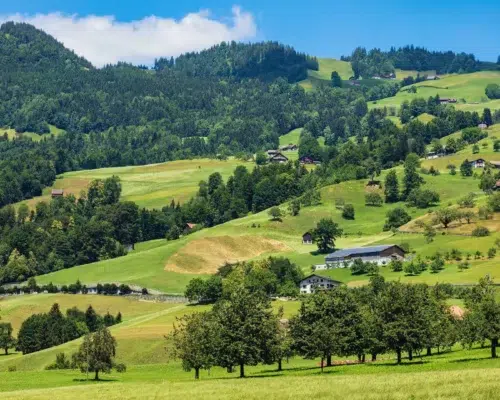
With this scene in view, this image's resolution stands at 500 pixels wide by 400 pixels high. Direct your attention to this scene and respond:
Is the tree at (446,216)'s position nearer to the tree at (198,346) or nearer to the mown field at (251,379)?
the mown field at (251,379)

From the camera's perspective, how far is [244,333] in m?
81.9

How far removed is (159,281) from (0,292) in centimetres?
3484

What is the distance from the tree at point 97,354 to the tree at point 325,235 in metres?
103

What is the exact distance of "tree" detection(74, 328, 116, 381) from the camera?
94.2 m

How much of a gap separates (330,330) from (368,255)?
3643 inches

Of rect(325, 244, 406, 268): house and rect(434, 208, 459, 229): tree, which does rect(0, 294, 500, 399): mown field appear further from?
rect(434, 208, 459, 229): tree

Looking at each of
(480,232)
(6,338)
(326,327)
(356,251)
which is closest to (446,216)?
(480,232)

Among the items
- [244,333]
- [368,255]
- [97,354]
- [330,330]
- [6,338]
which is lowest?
[6,338]

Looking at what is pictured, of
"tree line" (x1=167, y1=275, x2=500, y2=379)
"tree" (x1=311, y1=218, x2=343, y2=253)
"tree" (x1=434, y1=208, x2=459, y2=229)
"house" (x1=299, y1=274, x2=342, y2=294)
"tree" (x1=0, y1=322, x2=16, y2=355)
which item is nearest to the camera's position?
"tree line" (x1=167, y1=275, x2=500, y2=379)

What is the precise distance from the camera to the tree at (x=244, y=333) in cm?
8138

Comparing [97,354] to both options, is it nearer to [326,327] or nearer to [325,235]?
[326,327]

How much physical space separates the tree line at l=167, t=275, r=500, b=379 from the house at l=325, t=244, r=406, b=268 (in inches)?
3222

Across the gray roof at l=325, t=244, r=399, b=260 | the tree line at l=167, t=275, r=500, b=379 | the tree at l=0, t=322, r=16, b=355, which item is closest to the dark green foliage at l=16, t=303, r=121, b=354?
the tree at l=0, t=322, r=16, b=355

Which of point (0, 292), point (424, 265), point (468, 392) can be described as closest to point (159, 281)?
point (0, 292)
